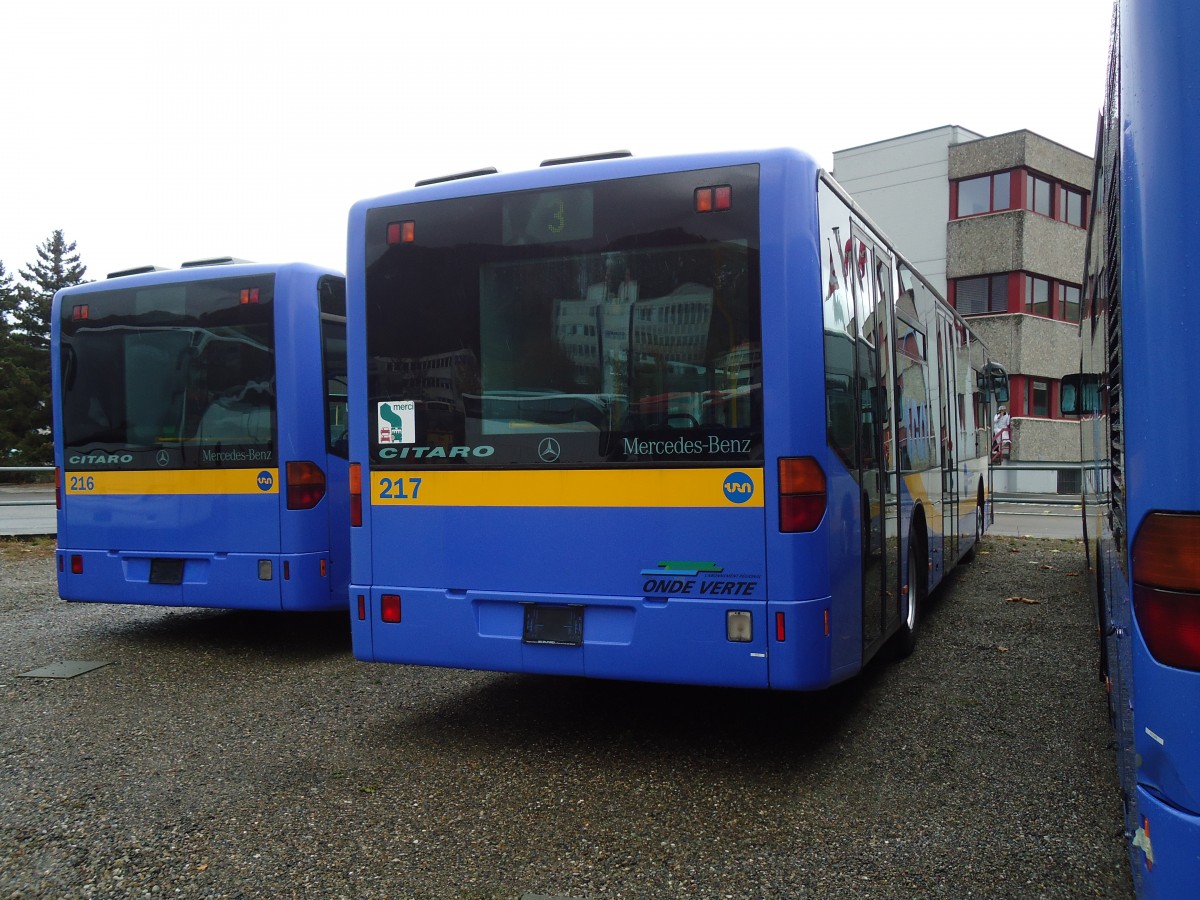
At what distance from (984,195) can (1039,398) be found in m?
6.93

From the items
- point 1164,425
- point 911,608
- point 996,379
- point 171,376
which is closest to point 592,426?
point 1164,425

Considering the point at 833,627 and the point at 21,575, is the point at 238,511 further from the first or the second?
the point at 21,575

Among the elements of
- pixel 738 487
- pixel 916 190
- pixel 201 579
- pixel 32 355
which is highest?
pixel 916 190

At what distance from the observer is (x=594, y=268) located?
4.90 meters

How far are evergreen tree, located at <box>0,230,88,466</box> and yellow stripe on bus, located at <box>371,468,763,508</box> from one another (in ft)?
173

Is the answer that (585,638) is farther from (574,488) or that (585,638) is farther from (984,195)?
(984,195)

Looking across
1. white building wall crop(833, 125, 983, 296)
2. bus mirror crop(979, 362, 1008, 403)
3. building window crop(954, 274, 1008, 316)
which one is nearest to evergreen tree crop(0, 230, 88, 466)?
white building wall crop(833, 125, 983, 296)

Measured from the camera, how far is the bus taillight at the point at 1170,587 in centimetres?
221

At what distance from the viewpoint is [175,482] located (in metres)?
7.52

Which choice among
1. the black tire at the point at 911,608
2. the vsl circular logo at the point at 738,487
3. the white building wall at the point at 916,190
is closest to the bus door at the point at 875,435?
the black tire at the point at 911,608

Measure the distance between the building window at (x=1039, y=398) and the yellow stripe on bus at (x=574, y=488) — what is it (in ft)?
103

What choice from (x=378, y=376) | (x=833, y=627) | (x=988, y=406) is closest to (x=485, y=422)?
(x=378, y=376)

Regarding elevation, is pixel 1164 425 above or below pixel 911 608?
above

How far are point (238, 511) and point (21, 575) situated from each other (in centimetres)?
690
